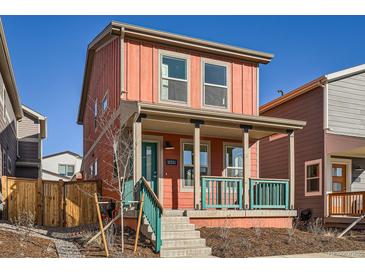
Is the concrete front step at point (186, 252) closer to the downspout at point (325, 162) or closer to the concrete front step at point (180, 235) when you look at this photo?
the concrete front step at point (180, 235)

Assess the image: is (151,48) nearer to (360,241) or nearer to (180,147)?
(180,147)

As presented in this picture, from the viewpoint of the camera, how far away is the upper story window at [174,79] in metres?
13.0

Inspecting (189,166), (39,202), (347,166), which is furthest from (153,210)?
(347,166)

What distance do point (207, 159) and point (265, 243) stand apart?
468 centimetres

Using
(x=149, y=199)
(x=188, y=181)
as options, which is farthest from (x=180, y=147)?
(x=149, y=199)

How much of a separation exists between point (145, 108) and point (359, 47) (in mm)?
11911

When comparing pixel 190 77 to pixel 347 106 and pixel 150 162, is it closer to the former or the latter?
pixel 150 162

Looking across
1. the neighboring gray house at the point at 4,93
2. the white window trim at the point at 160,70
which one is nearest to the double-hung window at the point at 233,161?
the white window trim at the point at 160,70

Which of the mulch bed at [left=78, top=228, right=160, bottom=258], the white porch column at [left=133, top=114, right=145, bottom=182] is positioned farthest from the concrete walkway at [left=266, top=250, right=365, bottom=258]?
the white porch column at [left=133, top=114, right=145, bottom=182]

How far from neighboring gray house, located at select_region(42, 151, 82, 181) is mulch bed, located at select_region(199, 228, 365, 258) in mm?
34502

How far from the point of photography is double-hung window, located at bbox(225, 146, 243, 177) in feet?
45.6

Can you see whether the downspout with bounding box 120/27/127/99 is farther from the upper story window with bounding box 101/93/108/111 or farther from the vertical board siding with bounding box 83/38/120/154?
the upper story window with bounding box 101/93/108/111

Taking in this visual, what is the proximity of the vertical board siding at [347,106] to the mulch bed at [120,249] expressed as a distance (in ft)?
30.1
